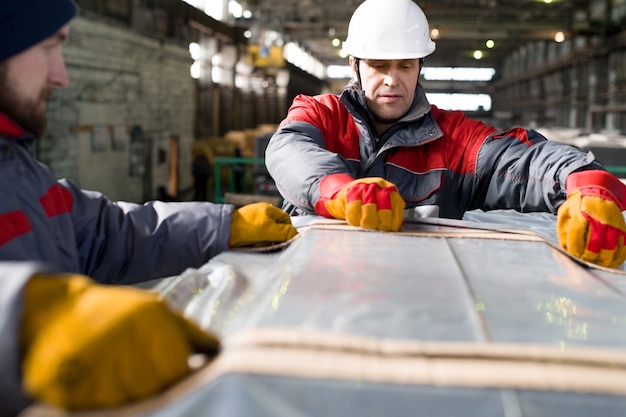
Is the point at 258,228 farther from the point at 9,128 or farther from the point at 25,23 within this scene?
the point at 25,23

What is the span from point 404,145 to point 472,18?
2019cm

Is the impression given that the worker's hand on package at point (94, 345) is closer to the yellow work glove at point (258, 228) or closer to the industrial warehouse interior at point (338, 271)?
the industrial warehouse interior at point (338, 271)

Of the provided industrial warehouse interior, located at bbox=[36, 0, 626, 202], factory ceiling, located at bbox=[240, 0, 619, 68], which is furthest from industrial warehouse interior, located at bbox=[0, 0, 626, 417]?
factory ceiling, located at bbox=[240, 0, 619, 68]

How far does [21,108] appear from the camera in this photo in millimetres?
1591

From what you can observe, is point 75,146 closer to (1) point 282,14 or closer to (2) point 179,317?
(2) point 179,317

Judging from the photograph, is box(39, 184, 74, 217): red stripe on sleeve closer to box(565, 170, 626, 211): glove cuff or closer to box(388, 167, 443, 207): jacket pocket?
box(388, 167, 443, 207): jacket pocket

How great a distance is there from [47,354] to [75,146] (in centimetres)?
972

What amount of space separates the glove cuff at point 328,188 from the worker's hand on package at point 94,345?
1.27 m

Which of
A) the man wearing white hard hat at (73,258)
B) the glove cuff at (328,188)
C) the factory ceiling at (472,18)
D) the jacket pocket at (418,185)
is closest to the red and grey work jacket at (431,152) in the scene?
the jacket pocket at (418,185)

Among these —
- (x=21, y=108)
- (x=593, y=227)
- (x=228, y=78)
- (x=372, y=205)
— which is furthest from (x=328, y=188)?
(x=228, y=78)

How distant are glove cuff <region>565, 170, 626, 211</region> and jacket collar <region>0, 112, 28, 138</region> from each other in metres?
1.73

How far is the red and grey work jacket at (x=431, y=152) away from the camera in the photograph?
2719 millimetres

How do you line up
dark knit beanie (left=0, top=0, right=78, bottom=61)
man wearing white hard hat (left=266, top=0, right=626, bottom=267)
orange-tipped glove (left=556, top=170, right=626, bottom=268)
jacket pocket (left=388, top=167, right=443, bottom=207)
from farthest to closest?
jacket pocket (left=388, top=167, right=443, bottom=207)
man wearing white hard hat (left=266, top=0, right=626, bottom=267)
orange-tipped glove (left=556, top=170, right=626, bottom=268)
dark knit beanie (left=0, top=0, right=78, bottom=61)

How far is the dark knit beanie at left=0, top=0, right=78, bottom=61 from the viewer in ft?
4.77
